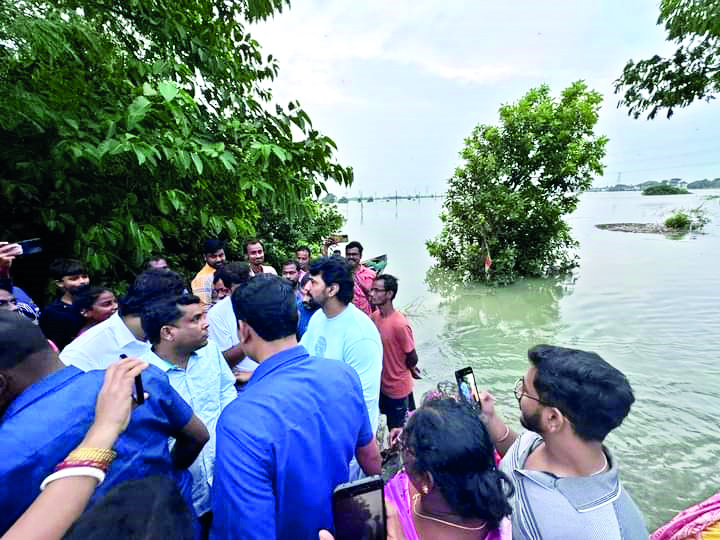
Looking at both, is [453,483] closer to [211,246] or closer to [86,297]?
[86,297]

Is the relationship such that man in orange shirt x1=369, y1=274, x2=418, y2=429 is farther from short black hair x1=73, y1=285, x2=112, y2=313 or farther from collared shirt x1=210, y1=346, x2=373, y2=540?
short black hair x1=73, y1=285, x2=112, y2=313

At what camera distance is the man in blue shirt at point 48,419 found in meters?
1.02

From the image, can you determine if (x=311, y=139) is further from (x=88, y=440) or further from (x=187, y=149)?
(x=88, y=440)

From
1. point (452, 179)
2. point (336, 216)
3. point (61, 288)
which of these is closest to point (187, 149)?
point (61, 288)

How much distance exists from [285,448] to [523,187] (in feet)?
43.3

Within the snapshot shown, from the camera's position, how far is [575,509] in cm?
126

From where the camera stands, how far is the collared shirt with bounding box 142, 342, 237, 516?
187 centimetres

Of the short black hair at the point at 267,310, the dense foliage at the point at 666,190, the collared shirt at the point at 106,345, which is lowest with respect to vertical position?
the dense foliage at the point at 666,190

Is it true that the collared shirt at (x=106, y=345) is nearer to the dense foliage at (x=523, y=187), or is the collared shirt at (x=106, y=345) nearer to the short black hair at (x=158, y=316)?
the short black hair at (x=158, y=316)

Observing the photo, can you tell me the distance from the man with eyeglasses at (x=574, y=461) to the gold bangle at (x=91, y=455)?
→ 1.35m

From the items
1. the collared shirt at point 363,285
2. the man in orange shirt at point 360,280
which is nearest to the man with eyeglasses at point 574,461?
the man in orange shirt at point 360,280

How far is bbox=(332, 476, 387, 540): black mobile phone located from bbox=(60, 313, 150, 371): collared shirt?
5.50 feet

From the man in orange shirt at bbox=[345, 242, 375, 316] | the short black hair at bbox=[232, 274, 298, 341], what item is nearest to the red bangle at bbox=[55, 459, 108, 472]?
the short black hair at bbox=[232, 274, 298, 341]

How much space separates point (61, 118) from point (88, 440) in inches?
110
